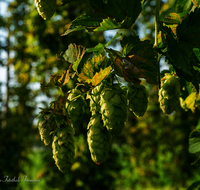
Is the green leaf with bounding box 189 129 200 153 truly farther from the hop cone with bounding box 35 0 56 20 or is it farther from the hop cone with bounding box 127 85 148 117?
the hop cone with bounding box 35 0 56 20

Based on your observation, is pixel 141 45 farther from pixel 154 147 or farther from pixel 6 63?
pixel 6 63

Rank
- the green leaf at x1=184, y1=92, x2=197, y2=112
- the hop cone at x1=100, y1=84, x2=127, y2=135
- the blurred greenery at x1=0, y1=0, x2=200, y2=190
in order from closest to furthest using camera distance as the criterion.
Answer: the hop cone at x1=100, y1=84, x2=127, y2=135, the green leaf at x1=184, y1=92, x2=197, y2=112, the blurred greenery at x1=0, y1=0, x2=200, y2=190

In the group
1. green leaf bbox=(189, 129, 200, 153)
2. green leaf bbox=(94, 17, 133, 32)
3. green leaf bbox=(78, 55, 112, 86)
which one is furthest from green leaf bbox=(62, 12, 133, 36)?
green leaf bbox=(189, 129, 200, 153)

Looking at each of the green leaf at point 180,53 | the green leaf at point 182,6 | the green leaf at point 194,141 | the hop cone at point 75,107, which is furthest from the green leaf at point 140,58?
the green leaf at point 194,141

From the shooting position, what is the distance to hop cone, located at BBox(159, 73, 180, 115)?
37.5 inches

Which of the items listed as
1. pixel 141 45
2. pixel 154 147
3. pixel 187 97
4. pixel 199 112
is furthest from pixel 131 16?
pixel 154 147

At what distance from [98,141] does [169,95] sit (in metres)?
0.35

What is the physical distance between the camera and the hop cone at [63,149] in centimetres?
93

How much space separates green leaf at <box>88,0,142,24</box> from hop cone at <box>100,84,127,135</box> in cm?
31

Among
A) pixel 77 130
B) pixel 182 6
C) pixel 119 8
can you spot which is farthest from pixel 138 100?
pixel 77 130

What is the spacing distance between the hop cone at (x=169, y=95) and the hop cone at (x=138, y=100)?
0.30ft

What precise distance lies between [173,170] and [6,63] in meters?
5.35

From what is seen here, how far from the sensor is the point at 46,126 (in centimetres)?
101

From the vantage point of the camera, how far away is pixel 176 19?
989mm
